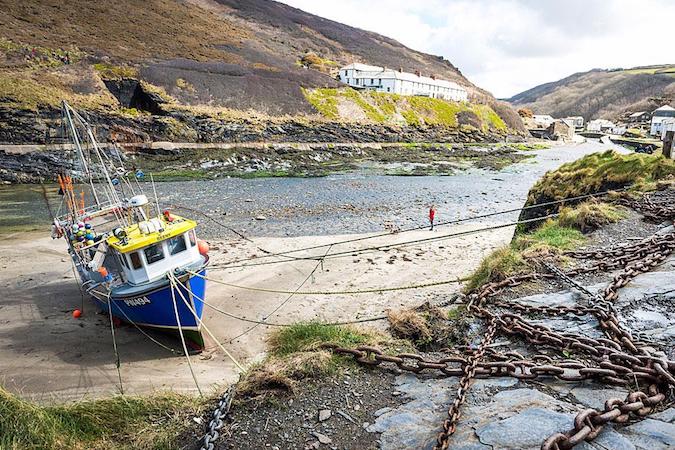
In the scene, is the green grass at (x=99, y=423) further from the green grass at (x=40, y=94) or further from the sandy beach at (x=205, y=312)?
the green grass at (x=40, y=94)

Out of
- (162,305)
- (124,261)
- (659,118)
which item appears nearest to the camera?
(162,305)

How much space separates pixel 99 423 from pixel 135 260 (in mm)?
7109

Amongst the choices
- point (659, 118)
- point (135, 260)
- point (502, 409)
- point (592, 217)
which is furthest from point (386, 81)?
point (502, 409)

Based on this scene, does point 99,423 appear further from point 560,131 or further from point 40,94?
point 560,131

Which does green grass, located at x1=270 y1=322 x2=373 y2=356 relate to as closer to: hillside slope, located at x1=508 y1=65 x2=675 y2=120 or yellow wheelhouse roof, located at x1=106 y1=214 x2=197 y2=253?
yellow wheelhouse roof, located at x1=106 y1=214 x2=197 y2=253

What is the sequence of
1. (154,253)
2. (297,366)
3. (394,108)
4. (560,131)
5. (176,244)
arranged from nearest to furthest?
(297,366)
(154,253)
(176,244)
(394,108)
(560,131)

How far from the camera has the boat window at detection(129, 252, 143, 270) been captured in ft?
37.2

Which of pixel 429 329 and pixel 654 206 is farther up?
pixel 654 206

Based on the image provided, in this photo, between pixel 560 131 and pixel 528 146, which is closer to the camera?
pixel 528 146

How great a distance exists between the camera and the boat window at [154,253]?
1150cm

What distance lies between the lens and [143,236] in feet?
37.7

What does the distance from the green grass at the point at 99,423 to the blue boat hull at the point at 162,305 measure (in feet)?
17.6

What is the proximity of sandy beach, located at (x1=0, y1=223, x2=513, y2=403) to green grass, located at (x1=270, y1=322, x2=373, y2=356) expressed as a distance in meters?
2.81

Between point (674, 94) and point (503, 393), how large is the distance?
184 metres
